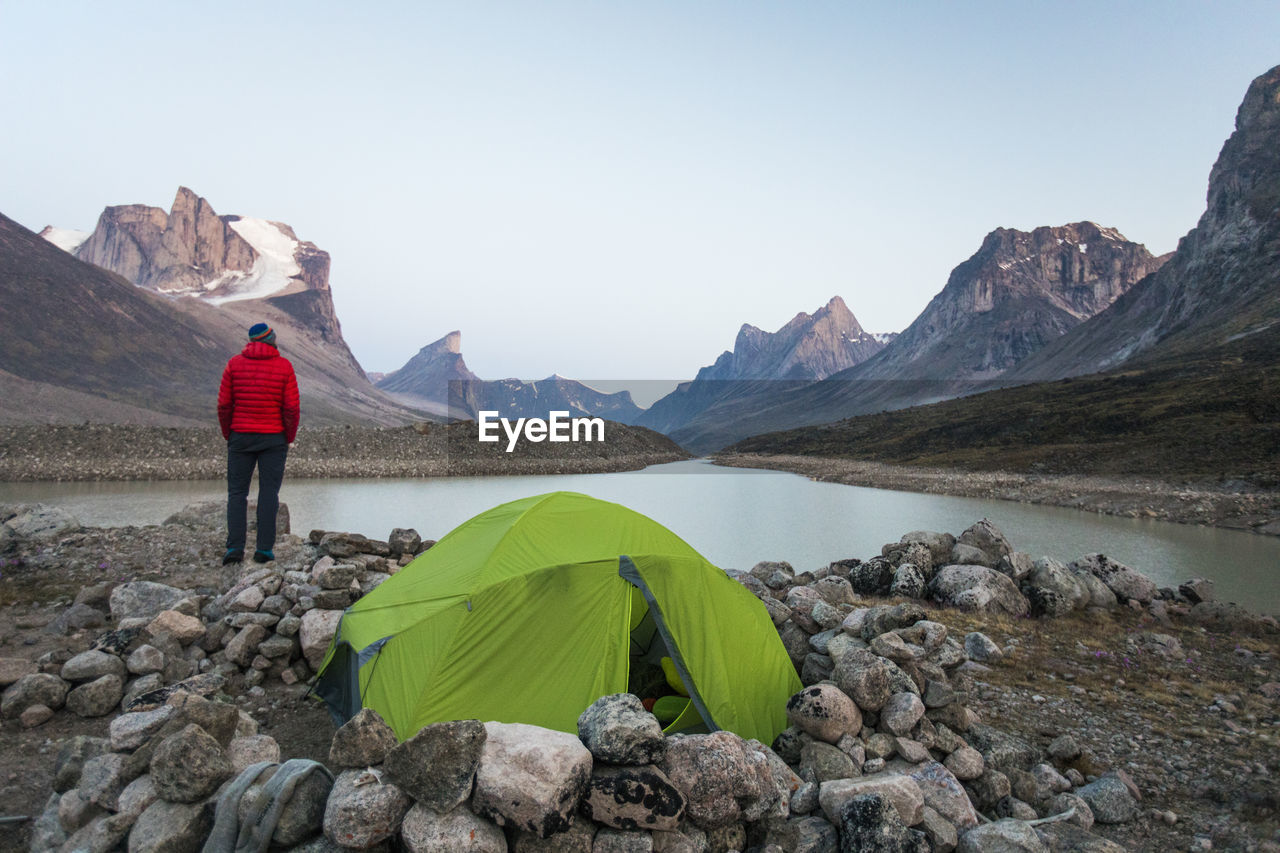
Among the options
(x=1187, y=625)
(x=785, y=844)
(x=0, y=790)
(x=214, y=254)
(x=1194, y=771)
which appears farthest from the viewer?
(x=214, y=254)

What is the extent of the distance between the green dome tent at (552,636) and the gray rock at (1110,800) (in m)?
2.58

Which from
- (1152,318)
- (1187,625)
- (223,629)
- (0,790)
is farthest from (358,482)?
(1152,318)

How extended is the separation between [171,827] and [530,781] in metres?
2.20

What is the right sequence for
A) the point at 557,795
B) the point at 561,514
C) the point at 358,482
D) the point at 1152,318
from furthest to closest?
the point at 1152,318 < the point at 358,482 < the point at 561,514 < the point at 557,795

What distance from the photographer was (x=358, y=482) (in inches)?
1527

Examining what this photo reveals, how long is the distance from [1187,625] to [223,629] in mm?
14416

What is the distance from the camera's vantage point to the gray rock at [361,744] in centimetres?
394

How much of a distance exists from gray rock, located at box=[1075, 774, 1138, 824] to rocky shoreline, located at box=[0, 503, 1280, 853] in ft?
0.06

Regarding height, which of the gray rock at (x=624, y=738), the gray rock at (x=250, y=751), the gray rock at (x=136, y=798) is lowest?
the gray rock at (x=136, y=798)

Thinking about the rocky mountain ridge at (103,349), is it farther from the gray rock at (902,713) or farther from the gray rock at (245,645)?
the gray rock at (902,713)

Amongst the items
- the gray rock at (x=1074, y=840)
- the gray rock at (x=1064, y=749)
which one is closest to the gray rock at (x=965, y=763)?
the gray rock at (x=1074, y=840)

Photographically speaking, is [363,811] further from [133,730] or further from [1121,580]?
[1121,580]

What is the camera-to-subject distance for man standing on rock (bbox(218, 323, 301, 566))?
8820mm

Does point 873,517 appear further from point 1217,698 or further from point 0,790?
point 0,790
